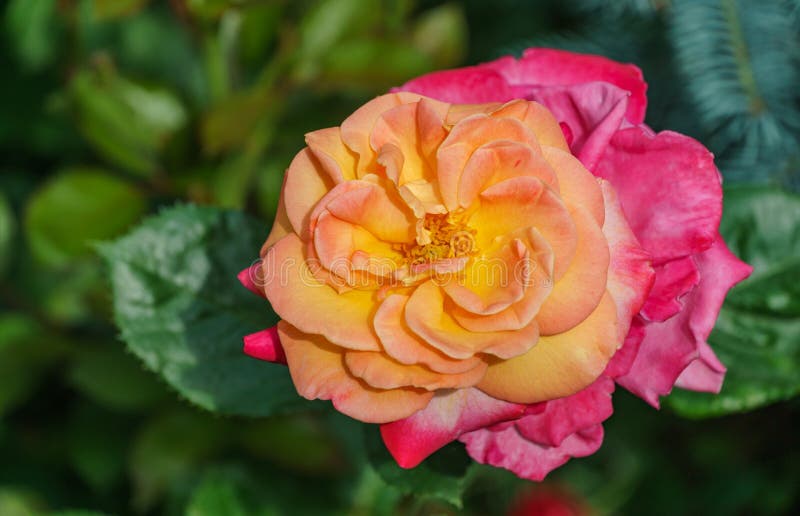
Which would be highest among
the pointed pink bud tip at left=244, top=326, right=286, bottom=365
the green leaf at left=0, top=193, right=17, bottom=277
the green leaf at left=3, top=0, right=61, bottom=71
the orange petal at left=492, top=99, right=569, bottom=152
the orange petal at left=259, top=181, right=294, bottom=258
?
the orange petal at left=492, top=99, right=569, bottom=152

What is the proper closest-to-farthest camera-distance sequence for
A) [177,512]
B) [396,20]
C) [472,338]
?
[472,338] → [177,512] → [396,20]

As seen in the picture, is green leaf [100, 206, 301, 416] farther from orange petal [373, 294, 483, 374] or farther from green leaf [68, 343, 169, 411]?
green leaf [68, 343, 169, 411]

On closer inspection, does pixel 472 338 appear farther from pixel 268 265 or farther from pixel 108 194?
pixel 108 194

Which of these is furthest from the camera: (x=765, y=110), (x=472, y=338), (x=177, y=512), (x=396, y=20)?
(x=396, y=20)

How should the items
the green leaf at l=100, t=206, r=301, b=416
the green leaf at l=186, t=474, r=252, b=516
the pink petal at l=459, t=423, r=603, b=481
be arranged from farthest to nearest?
the green leaf at l=186, t=474, r=252, b=516 < the green leaf at l=100, t=206, r=301, b=416 < the pink petal at l=459, t=423, r=603, b=481

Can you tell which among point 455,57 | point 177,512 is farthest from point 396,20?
point 177,512

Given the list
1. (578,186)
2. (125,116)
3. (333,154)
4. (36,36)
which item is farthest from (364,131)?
(36,36)

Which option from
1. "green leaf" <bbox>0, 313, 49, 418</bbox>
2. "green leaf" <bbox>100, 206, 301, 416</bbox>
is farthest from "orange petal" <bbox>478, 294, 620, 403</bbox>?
"green leaf" <bbox>0, 313, 49, 418</bbox>
